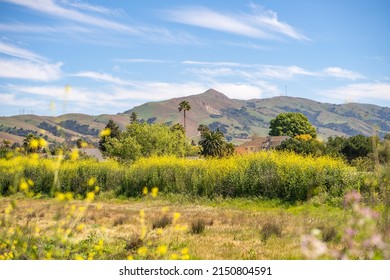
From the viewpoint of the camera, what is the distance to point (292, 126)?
96.7 meters

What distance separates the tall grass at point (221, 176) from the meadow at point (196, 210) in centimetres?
5

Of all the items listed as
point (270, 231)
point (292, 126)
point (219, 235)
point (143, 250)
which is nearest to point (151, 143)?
point (219, 235)

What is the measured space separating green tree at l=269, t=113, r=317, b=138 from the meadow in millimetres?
72162

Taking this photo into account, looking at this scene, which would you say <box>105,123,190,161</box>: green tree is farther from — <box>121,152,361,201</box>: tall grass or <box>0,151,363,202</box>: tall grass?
<box>121,152,361,201</box>: tall grass

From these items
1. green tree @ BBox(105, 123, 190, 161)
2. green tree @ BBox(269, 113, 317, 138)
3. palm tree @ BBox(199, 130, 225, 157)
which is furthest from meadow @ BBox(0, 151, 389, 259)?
green tree @ BBox(269, 113, 317, 138)

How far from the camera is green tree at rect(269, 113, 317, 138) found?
9625 centimetres

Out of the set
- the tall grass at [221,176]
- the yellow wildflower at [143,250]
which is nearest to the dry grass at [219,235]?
the yellow wildflower at [143,250]

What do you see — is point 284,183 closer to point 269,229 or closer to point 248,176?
point 248,176

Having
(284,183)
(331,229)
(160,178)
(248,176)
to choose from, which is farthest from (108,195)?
(331,229)

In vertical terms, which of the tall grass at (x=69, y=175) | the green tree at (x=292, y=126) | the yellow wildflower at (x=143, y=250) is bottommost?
the tall grass at (x=69, y=175)

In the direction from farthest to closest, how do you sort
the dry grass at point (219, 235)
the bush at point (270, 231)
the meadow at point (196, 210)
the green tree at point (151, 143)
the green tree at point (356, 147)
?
the green tree at point (356, 147) < the green tree at point (151, 143) < the bush at point (270, 231) < the dry grass at point (219, 235) < the meadow at point (196, 210)

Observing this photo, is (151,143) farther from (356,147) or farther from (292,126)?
(292,126)

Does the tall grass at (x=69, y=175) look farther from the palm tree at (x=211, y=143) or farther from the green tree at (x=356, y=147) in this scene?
the palm tree at (x=211, y=143)

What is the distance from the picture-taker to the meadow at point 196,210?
6.54m
